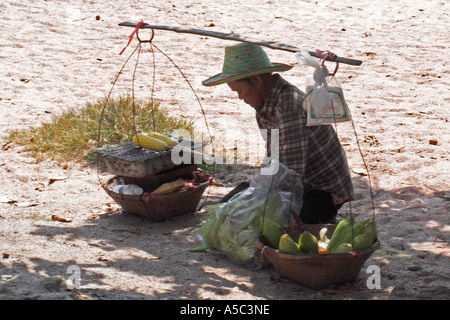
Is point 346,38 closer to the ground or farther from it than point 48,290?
farther from it

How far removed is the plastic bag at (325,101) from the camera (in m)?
2.88

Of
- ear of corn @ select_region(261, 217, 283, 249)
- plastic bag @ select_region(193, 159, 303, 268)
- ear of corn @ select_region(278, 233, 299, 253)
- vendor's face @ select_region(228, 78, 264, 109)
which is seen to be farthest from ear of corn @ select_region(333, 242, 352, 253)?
vendor's face @ select_region(228, 78, 264, 109)

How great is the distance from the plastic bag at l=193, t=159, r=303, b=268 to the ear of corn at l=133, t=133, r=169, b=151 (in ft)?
2.59

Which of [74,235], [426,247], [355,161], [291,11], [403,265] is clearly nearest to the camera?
[403,265]

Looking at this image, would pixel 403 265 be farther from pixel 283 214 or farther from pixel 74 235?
pixel 74 235

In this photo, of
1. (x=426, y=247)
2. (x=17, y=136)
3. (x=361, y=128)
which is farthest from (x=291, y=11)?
(x=426, y=247)

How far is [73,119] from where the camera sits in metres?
5.73

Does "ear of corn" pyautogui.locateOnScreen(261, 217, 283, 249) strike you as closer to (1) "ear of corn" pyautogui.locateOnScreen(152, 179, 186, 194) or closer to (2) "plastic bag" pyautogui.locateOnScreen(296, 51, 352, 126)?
(2) "plastic bag" pyautogui.locateOnScreen(296, 51, 352, 126)

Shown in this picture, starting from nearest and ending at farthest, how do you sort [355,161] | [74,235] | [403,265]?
[403,265] → [74,235] → [355,161]

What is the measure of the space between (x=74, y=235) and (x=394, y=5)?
8387mm

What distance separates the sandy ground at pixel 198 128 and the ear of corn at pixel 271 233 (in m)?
0.20

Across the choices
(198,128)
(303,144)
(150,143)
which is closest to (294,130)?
(303,144)

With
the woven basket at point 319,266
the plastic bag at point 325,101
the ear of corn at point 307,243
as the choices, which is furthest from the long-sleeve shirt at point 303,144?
the woven basket at point 319,266

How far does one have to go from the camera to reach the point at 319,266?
2910mm
